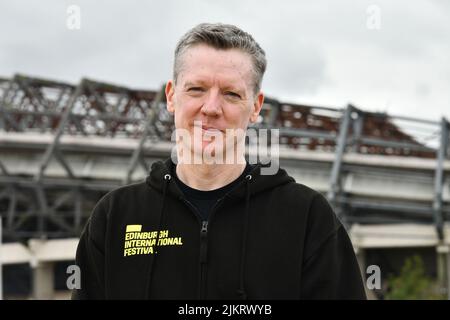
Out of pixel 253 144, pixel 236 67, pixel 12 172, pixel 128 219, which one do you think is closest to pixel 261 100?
pixel 236 67

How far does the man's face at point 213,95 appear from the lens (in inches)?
119

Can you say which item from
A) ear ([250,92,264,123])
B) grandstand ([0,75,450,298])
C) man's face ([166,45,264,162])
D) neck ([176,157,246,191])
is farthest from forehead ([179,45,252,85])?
grandstand ([0,75,450,298])

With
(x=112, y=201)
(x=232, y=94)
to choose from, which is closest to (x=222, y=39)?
(x=232, y=94)

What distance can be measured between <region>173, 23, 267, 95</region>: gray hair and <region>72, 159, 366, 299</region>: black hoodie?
51cm

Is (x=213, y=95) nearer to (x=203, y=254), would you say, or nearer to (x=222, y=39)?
(x=222, y=39)

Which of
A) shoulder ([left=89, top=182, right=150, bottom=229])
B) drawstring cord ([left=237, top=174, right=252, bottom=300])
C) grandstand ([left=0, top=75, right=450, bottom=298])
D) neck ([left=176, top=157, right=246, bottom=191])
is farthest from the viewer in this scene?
grandstand ([left=0, top=75, right=450, bottom=298])

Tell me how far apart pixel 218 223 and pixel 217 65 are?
650mm

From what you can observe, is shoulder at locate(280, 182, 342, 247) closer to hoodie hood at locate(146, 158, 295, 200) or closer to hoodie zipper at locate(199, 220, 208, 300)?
hoodie hood at locate(146, 158, 295, 200)

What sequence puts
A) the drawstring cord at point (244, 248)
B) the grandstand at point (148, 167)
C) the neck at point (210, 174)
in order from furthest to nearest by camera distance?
the grandstand at point (148, 167) → the neck at point (210, 174) → the drawstring cord at point (244, 248)

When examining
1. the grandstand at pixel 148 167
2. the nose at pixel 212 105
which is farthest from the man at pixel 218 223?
the grandstand at pixel 148 167

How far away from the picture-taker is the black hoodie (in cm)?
305

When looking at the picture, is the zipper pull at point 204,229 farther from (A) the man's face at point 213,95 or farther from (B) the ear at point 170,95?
(B) the ear at point 170,95

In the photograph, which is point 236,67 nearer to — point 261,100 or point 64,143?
point 261,100
